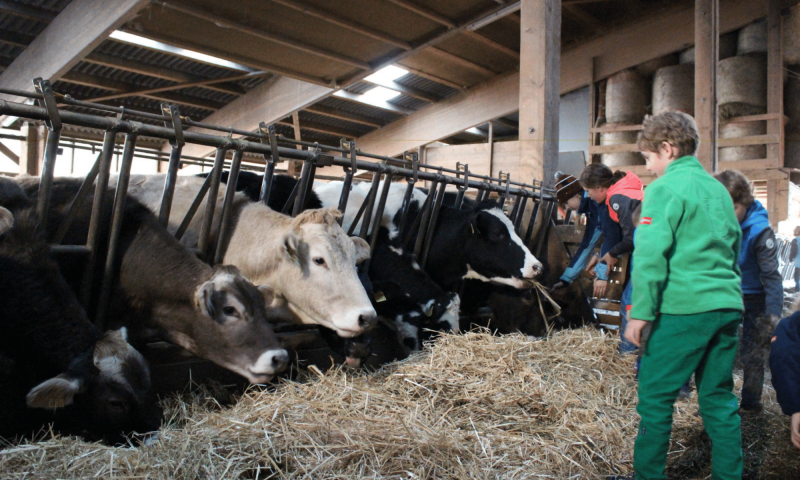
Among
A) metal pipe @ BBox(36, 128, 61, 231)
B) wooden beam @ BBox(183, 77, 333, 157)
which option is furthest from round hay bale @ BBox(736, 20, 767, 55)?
metal pipe @ BBox(36, 128, 61, 231)

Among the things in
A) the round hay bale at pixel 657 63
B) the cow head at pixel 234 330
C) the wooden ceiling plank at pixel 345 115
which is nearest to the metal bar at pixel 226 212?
the cow head at pixel 234 330

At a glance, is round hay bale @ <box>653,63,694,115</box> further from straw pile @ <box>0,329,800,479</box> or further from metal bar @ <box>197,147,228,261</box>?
metal bar @ <box>197,147,228,261</box>

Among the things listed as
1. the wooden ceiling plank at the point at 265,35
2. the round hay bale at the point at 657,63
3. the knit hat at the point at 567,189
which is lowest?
the knit hat at the point at 567,189

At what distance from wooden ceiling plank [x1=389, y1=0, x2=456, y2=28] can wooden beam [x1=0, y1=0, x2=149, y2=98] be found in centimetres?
256

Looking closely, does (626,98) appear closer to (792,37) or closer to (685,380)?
(792,37)

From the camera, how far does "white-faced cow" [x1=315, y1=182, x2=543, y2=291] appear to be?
503 cm

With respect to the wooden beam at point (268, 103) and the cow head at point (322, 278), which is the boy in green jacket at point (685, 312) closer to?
the cow head at point (322, 278)

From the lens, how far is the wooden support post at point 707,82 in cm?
591

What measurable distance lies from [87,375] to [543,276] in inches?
161

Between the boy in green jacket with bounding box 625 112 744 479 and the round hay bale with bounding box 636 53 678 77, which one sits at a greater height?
the round hay bale with bounding box 636 53 678 77

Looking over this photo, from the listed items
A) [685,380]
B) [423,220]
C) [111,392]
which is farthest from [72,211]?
[685,380]

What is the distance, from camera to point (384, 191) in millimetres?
4387

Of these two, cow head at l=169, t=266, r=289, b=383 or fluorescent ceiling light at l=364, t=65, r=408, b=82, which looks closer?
cow head at l=169, t=266, r=289, b=383

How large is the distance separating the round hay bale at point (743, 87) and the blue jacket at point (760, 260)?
6.01 metres
